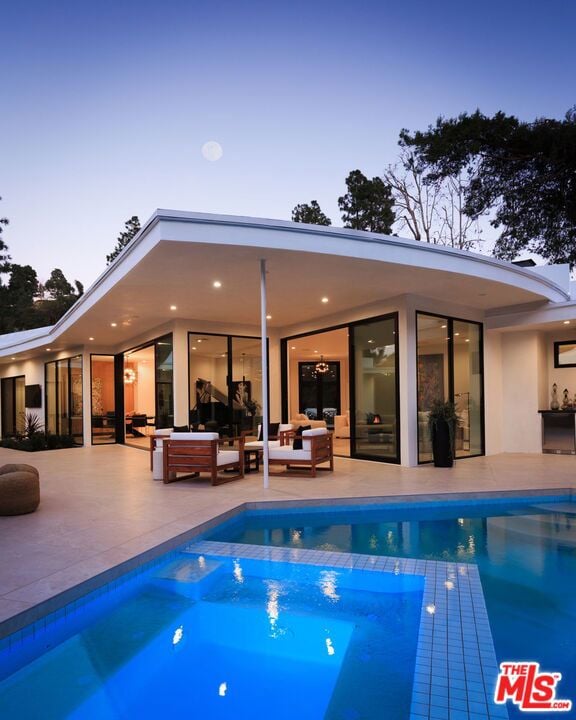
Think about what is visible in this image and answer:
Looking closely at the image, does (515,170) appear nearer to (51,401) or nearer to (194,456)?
(194,456)

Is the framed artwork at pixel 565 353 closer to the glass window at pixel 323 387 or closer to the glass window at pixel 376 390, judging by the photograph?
the glass window at pixel 376 390

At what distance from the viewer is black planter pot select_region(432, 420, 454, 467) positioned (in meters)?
9.44

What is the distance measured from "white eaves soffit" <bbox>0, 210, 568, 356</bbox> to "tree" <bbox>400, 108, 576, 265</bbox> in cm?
241

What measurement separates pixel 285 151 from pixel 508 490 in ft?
35.1

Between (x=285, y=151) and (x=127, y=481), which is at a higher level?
(x=285, y=151)

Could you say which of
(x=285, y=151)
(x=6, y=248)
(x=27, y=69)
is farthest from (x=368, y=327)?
(x=6, y=248)

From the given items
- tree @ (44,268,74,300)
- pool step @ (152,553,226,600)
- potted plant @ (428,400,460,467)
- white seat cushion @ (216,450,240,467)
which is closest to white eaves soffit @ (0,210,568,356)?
potted plant @ (428,400,460,467)

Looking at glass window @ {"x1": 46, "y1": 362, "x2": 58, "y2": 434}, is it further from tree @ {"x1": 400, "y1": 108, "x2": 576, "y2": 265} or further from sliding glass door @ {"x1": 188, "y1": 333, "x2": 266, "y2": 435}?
tree @ {"x1": 400, "y1": 108, "x2": 576, "y2": 265}

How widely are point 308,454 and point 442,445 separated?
2.55 metres

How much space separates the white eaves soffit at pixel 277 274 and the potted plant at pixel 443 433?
2155 millimetres

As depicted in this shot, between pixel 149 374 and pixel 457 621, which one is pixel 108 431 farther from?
pixel 457 621

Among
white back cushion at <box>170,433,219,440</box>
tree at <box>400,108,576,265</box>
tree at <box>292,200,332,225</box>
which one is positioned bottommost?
white back cushion at <box>170,433,219,440</box>

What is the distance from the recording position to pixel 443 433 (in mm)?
9477

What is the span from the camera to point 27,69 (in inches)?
388
